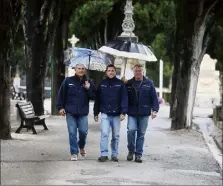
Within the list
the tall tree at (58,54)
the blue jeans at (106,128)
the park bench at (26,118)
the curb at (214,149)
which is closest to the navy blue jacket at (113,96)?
the blue jeans at (106,128)

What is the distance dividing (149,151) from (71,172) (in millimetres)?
3469

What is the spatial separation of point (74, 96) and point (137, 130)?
138 centimetres

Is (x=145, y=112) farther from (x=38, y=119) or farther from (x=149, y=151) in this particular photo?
(x=38, y=119)

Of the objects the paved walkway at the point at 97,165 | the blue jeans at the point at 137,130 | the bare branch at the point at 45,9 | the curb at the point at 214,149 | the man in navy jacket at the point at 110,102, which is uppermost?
the bare branch at the point at 45,9

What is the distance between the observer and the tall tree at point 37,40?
16.4 metres

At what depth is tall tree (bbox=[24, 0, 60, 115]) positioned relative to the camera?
16.4 metres

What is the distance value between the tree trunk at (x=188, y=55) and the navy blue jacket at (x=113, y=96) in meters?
7.22

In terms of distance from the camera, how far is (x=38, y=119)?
49.1ft

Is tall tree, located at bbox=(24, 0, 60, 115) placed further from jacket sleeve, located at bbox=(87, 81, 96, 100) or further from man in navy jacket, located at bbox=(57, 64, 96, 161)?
jacket sleeve, located at bbox=(87, 81, 96, 100)

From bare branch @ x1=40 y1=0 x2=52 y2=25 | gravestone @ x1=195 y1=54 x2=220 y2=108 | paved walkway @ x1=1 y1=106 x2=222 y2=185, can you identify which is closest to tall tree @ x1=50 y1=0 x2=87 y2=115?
bare branch @ x1=40 y1=0 x2=52 y2=25

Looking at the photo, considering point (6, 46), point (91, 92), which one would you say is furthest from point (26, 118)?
point (91, 92)

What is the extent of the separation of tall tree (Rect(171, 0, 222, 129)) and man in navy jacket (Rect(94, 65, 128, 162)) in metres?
7.18

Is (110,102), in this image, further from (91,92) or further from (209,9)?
(209,9)

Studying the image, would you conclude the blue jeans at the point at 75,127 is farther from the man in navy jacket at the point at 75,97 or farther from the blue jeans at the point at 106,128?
the blue jeans at the point at 106,128
